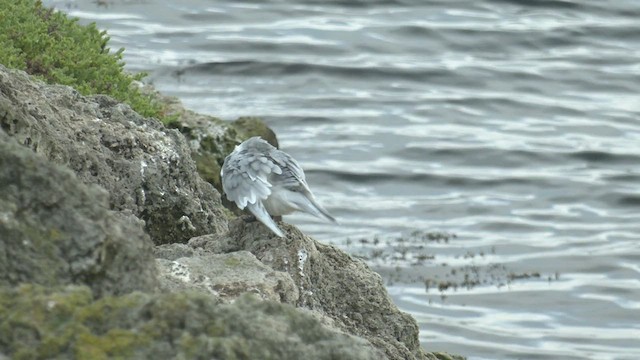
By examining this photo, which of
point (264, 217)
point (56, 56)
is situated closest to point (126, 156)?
point (264, 217)

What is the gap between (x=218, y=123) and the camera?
447 inches

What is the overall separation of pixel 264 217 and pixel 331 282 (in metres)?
0.43

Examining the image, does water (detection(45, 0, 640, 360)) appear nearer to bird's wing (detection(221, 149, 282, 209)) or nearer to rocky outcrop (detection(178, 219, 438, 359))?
bird's wing (detection(221, 149, 282, 209))

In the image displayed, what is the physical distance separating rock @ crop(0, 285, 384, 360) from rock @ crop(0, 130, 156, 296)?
0.30 metres

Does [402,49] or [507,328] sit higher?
[402,49]

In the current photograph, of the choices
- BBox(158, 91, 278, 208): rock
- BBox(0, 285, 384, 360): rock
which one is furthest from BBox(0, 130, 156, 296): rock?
BBox(158, 91, 278, 208): rock

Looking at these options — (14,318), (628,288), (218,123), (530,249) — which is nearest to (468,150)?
(530,249)

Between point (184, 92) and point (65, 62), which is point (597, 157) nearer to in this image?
point (184, 92)

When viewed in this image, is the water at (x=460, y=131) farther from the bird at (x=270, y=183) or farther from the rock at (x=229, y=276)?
the rock at (x=229, y=276)

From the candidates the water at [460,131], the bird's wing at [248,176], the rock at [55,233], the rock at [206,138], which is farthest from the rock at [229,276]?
the water at [460,131]

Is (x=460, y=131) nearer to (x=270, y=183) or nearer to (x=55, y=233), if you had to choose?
(x=270, y=183)

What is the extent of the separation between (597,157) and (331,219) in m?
13.8

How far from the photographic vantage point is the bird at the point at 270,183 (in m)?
6.35

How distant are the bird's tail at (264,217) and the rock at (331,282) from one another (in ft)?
0.19
